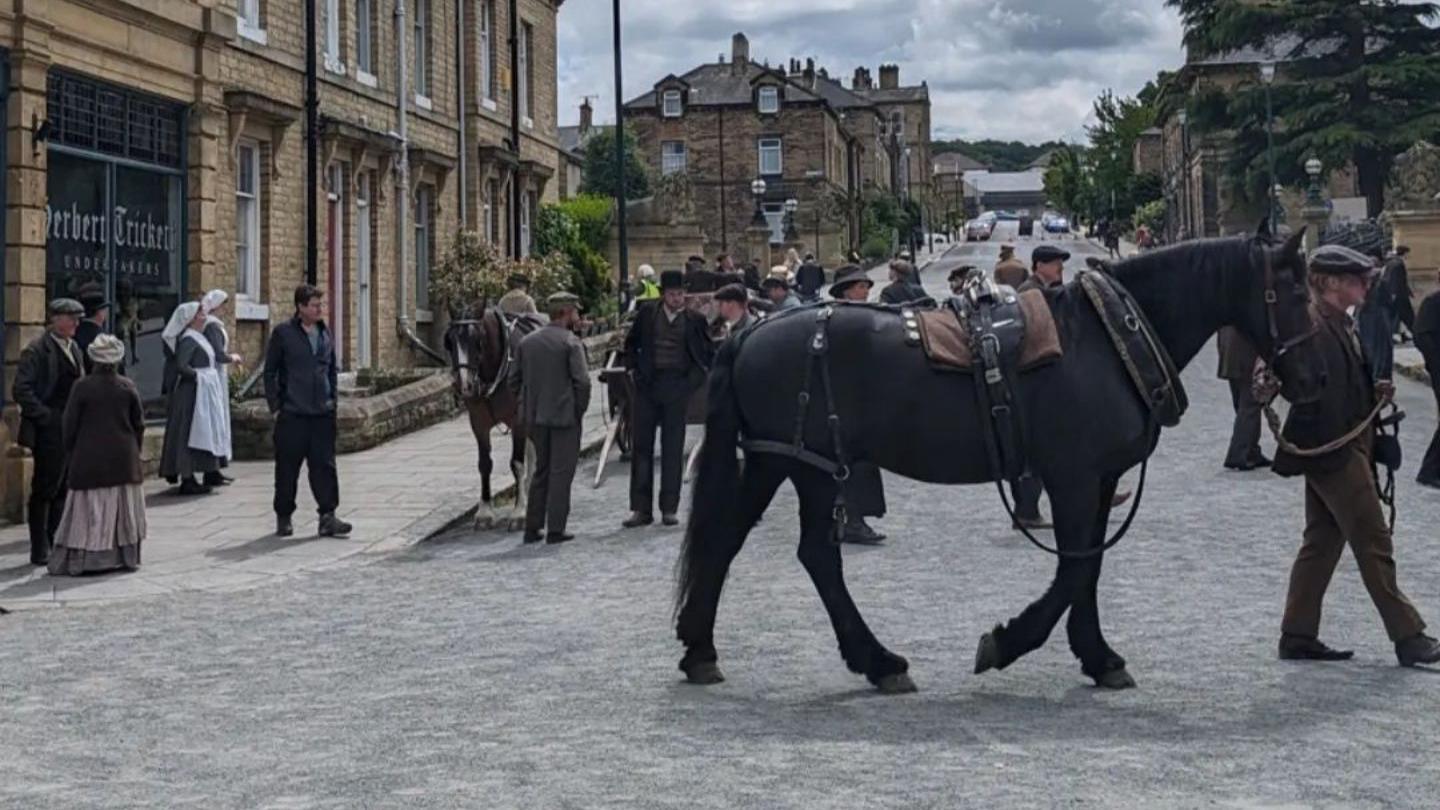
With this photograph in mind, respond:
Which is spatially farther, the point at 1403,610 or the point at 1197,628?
the point at 1197,628

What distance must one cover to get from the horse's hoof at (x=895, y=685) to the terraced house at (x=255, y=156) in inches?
397

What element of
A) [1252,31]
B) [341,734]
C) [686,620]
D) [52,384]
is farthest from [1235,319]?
[1252,31]

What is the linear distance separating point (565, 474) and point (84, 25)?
284 inches

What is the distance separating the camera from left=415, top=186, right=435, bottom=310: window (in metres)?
29.4

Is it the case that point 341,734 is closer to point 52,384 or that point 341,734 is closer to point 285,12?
point 52,384

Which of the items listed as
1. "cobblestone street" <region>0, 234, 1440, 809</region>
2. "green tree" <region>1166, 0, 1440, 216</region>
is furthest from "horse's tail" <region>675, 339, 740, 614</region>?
"green tree" <region>1166, 0, 1440, 216</region>

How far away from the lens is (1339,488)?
26.4 feet

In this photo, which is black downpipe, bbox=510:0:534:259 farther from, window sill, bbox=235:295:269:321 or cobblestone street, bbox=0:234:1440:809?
cobblestone street, bbox=0:234:1440:809

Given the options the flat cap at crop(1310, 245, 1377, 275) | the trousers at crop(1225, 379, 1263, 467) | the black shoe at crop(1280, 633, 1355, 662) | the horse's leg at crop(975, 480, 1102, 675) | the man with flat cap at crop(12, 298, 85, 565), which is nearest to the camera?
the horse's leg at crop(975, 480, 1102, 675)

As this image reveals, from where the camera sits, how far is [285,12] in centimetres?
2373

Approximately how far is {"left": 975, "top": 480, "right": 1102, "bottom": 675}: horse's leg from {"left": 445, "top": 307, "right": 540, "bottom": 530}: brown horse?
7.52 metres

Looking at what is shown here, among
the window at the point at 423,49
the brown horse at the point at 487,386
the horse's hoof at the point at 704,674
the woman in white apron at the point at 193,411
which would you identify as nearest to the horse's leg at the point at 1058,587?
the horse's hoof at the point at 704,674

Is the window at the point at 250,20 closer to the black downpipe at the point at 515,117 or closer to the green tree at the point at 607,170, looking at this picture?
the black downpipe at the point at 515,117

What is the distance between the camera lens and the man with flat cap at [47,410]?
12.7 metres
